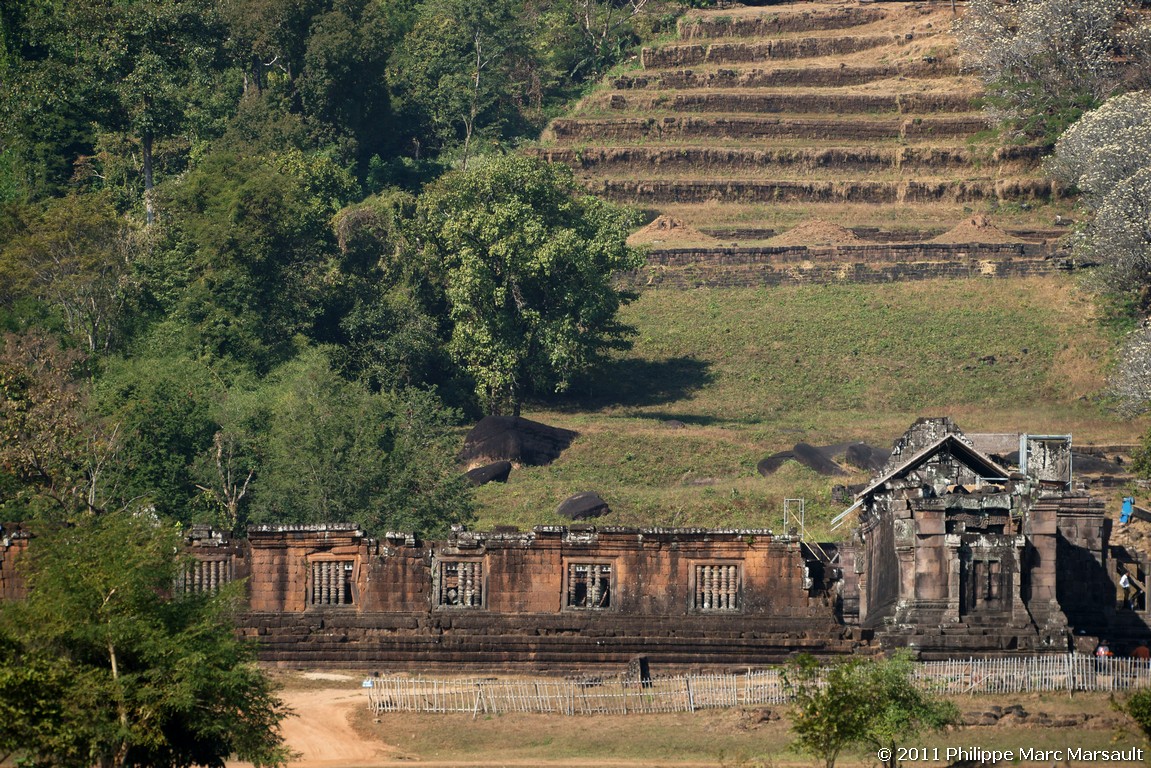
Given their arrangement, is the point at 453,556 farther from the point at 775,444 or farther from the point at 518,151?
the point at 518,151

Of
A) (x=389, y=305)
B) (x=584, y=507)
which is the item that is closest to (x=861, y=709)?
(x=584, y=507)

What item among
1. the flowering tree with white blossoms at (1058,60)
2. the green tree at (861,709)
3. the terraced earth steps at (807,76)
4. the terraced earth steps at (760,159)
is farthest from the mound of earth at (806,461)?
the terraced earth steps at (807,76)

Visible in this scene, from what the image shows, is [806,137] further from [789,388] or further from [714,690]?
[714,690]

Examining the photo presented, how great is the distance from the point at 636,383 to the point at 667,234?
631 inches

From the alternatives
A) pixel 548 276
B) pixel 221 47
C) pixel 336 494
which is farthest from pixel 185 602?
pixel 221 47

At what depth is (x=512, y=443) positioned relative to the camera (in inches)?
2744

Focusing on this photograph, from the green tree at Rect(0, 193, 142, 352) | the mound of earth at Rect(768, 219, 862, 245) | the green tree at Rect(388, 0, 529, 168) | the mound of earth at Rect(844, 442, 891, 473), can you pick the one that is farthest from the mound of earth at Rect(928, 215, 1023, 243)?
the green tree at Rect(0, 193, 142, 352)

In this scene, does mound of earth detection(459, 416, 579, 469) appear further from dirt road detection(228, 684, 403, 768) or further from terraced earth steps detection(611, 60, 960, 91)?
terraced earth steps detection(611, 60, 960, 91)

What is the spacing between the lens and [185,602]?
112ft

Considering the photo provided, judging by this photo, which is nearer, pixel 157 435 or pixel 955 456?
pixel 955 456

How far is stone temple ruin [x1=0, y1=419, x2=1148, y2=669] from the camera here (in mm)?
44594

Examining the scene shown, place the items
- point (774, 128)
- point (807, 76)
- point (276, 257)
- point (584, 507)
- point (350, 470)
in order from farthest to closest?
point (807, 76) → point (774, 128) → point (276, 257) → point (584, 507) → point (350, 470)

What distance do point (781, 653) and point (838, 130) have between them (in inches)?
2338

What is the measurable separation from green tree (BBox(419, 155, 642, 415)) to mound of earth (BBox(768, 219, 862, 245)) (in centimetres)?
1565
